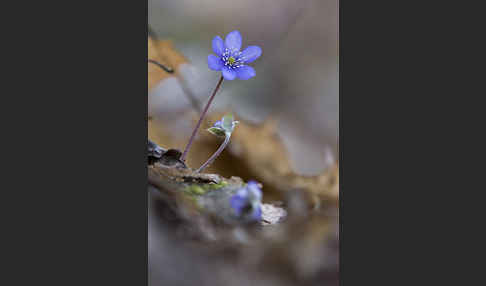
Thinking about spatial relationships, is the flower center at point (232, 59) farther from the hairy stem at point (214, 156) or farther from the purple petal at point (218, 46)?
the hairy stem at point (214, 156)

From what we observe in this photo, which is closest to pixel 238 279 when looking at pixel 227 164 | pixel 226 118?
pixel 227 164

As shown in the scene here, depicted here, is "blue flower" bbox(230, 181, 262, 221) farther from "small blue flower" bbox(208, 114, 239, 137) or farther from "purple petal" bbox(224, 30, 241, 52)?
"purple petal" bbox(224, 30, 241, 52)

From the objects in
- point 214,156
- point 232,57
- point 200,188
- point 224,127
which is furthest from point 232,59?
point 200,188

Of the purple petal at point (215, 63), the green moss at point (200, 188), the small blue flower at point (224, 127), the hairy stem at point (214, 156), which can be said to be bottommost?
the green moss at point (200, 188)

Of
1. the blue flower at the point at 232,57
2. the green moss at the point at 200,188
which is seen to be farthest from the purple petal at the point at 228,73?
the green moss at the point at 200,188

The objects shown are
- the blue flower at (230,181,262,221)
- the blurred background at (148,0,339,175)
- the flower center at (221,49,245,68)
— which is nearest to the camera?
the blue flower at (230,181,262,221)

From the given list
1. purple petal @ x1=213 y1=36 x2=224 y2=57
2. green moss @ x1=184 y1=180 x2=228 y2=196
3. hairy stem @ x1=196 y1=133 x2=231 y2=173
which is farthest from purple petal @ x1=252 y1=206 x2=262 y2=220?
purple petal @ x1=213 y1=36 x2=224 y2=57

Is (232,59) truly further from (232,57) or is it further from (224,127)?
(224,127)
